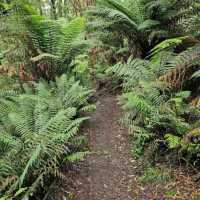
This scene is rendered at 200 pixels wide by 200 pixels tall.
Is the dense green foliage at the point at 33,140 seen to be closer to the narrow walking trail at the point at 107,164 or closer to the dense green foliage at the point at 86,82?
the dense green foliage at the point at 86,82

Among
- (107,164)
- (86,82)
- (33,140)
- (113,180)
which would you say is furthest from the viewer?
(86,82)

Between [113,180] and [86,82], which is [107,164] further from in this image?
[86,82]

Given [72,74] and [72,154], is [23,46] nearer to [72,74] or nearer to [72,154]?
[72,74]

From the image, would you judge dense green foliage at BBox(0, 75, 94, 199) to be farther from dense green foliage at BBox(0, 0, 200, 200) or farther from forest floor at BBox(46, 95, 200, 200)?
forest floor at BBox(46, 95, 200, 200)

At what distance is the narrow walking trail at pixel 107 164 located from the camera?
5176mm

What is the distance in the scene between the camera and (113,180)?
5.41 metres

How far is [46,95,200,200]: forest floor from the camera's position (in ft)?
16.6


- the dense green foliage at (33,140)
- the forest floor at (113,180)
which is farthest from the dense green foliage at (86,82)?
the forest floor at (113,180)

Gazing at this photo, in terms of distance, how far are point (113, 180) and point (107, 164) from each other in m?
0.40

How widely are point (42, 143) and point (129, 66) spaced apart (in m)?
2.52

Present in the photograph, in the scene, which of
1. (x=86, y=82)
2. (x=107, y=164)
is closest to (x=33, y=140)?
(x=107, y=164)

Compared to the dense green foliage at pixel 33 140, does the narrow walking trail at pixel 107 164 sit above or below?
below

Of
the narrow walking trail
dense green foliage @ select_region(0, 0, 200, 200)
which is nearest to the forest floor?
the narrow walking trail

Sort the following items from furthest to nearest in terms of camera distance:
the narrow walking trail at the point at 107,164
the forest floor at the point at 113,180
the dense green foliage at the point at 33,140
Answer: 1. the narrow walking trail at the point at 107,164
2. the forest floor at the point at 113,180
3. the dense green foliage at the point at 33,140
